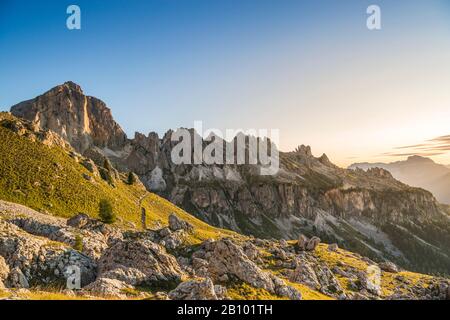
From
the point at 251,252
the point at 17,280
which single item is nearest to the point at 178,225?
the point at 251,252

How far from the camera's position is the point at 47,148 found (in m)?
116

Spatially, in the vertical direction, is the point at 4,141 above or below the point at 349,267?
above

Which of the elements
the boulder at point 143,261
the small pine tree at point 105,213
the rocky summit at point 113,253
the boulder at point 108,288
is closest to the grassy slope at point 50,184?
the rocky summit at point 113,253

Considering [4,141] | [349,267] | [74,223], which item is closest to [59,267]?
[74,223]

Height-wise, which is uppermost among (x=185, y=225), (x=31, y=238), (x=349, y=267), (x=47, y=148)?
(x=47, y=148)

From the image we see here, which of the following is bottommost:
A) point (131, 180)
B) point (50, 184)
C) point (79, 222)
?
point (79, 222)

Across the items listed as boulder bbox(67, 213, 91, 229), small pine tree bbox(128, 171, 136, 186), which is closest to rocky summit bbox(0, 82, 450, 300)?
boulder bbox(67, 213, 91, 229)

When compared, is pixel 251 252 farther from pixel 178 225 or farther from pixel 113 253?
pixel 113 253

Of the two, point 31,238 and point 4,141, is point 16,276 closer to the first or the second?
point 31,238

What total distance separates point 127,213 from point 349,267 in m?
78.5

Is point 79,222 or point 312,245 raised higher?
point 79,222

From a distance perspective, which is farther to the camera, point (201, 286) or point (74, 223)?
point (74, 223)

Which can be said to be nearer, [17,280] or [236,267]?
[17,280]

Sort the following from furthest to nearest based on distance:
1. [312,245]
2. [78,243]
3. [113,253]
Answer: [312,245], [78,243], [113,253]
